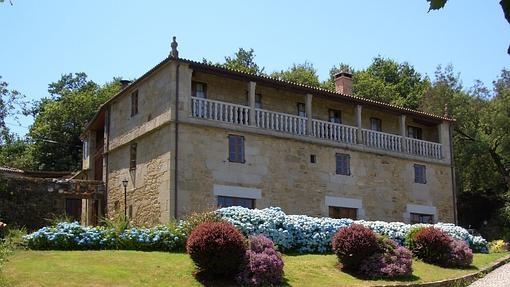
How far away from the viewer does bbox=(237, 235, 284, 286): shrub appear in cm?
1480

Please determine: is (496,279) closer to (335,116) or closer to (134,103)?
(335,116)

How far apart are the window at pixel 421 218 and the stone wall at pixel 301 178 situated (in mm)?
465

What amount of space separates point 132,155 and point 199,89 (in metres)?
4.11

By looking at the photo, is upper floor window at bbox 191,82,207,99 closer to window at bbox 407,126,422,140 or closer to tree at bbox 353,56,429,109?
window at bbox 407,126,422,140

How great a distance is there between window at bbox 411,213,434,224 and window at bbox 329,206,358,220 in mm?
3734

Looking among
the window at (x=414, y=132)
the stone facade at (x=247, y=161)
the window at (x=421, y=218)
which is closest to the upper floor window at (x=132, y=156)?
the stone facade at (x=247, y=161)

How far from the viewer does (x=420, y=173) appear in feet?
95.5

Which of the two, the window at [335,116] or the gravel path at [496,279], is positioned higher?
the window at [335,116]

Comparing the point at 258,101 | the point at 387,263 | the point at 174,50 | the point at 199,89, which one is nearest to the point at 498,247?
the point at 387,263

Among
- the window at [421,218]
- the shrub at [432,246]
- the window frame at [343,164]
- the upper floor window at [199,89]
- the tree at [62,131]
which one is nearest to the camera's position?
the shrub at [432,246]

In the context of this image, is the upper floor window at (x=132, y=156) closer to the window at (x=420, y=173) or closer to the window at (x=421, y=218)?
the window at (x=421, y=218)

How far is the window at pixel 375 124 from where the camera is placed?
29164mm

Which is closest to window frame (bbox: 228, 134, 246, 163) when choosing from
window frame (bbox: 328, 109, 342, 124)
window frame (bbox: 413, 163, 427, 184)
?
window frame (bbox: 328, 109, 342, 124)

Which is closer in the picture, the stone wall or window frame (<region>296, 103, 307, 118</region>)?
the stone wall
